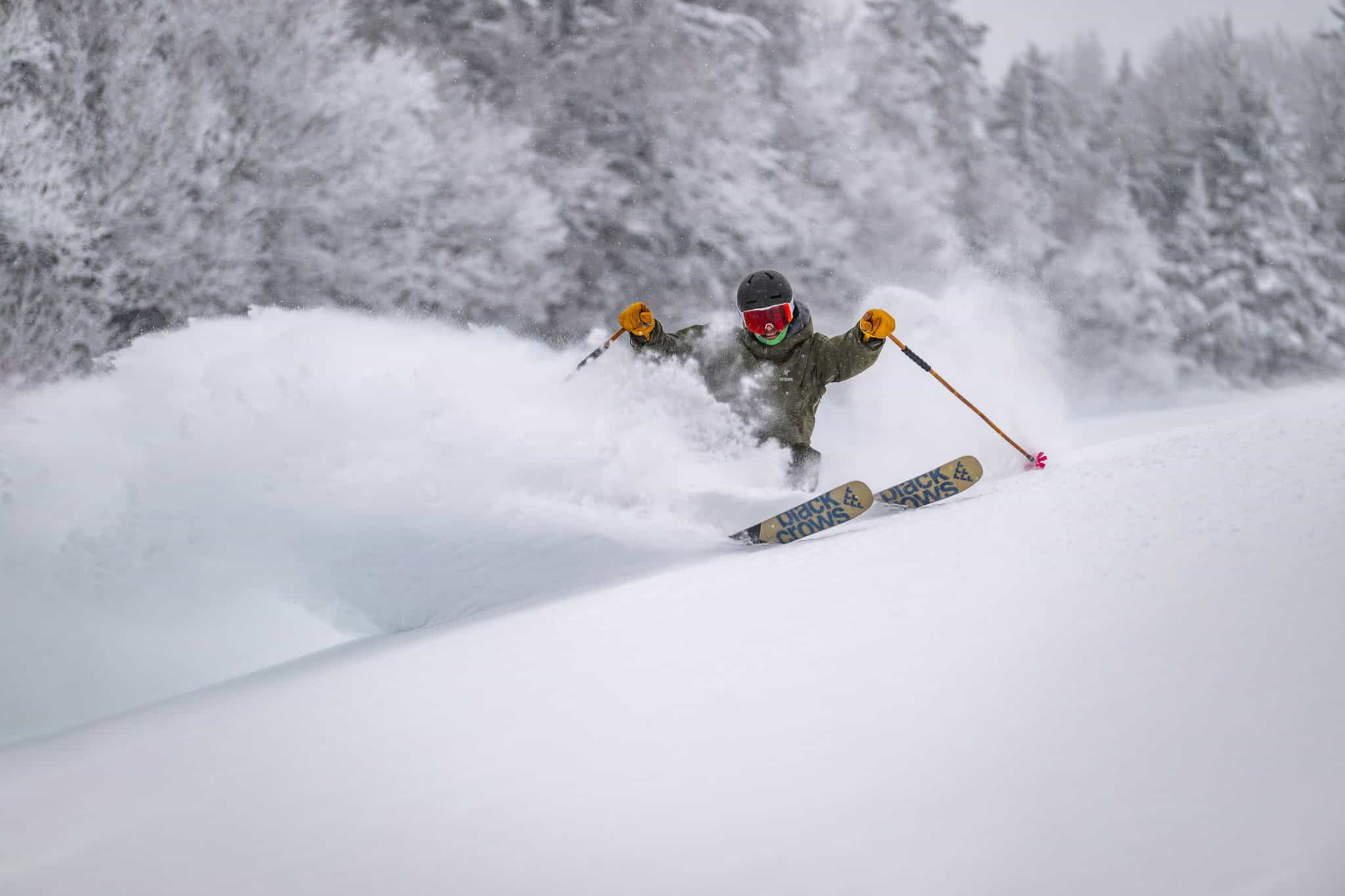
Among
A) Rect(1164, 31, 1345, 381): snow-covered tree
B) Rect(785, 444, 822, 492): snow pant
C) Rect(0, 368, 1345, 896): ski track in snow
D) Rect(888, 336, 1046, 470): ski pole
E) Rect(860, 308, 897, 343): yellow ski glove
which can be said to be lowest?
Answer: Rect(0, 368, 1345, 896): ski track in snow

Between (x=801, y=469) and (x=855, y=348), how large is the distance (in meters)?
0.80

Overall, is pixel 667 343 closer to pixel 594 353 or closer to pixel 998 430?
pixel 594 353

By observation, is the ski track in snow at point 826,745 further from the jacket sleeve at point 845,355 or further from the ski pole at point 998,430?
the jacket sleeve at point 845,355

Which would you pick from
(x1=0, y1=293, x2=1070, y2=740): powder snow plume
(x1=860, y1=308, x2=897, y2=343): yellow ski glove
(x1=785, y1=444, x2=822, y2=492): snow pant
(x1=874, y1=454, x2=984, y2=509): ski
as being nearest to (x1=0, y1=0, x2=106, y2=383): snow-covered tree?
(x1=0, y1=293, x2=1070, y2=740): powder snow plume

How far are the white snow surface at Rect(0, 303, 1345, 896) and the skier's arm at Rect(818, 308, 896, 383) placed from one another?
3.40 feet

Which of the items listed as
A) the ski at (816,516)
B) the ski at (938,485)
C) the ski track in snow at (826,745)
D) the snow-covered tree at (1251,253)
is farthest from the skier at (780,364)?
the snow-covered tree at (1251,253)

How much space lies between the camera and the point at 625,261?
662 inches

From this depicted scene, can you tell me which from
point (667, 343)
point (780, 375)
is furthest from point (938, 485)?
point (667, 343)

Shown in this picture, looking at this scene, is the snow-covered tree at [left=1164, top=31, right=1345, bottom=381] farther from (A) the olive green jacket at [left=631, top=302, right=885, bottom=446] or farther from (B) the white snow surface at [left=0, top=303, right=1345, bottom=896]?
(B) the white snow surface at [left=0, top=303, right=1345, bottom=896]

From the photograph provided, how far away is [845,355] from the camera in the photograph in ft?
18.1

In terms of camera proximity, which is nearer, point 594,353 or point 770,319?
point 770,319

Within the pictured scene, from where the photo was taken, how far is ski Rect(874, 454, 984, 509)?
4.58 metres

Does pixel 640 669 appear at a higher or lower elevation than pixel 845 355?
lower

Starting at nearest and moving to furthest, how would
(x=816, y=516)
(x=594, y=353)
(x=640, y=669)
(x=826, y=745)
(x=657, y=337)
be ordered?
1. (x=826, y=745)
2. (x=640, y=669)
3. (x=816, y=516)
4. (x=594, y=353)
5. (x=657, y=337)
